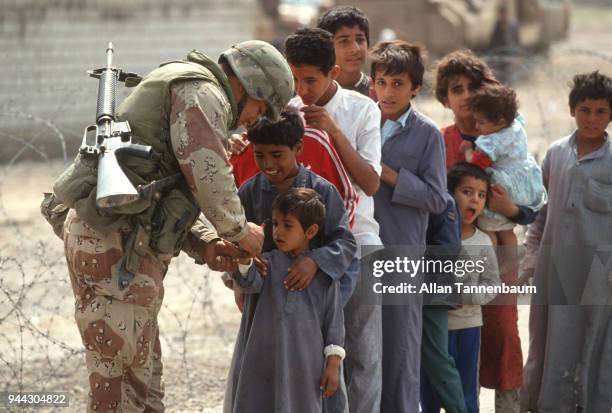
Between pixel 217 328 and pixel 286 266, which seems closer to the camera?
pixel 286 266

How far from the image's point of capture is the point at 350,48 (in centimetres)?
489

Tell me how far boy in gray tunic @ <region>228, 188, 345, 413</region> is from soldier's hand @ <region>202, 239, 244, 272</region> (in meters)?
0.07

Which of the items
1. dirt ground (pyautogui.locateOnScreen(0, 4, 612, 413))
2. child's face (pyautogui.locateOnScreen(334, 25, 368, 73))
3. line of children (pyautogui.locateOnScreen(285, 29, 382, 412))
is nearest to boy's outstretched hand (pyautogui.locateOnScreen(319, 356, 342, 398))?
line of children (pyautogui.locateOnScreen(285, 29, 382, 412))

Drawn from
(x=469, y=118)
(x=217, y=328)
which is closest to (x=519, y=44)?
(x=217, y=328)

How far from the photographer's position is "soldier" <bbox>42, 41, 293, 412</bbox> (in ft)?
11.9

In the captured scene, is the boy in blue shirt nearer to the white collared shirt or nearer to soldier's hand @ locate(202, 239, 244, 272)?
the white collared shirt

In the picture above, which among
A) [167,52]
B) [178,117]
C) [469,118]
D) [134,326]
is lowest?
[134,326]

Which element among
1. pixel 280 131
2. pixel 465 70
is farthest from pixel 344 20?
pixel 280 131

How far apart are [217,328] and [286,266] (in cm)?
336

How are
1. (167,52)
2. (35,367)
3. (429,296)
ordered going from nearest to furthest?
(429,296) < (35,367) < (167,52)

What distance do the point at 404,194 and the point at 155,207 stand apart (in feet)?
4.23

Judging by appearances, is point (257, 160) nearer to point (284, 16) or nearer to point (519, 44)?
point (284, 16)

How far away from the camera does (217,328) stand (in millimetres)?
7309

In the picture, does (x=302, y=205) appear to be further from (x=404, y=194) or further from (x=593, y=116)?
(x=593, y=116)
